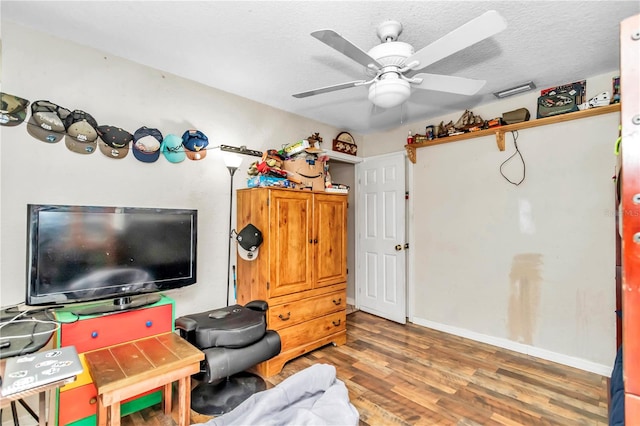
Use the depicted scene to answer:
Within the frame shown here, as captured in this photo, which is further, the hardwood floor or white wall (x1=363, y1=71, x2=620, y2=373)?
white wall (x1=363, y1=71, x2=620, y2=373)

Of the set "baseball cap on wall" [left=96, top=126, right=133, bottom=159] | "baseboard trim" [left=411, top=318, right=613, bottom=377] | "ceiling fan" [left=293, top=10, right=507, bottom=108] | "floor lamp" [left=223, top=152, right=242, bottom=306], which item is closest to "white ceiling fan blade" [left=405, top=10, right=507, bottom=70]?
"ceiling fan" [left=293, top=10, right=507, bottom=108]

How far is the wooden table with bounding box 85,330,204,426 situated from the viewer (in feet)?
4.70

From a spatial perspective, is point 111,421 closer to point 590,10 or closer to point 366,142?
point 590,10

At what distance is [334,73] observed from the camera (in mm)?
2414

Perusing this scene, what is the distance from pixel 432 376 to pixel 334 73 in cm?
261

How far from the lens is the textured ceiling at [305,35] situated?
1678mm

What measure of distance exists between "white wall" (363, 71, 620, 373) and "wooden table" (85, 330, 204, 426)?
2.76 metres

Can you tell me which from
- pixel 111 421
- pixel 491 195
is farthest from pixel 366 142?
pixel 111 421

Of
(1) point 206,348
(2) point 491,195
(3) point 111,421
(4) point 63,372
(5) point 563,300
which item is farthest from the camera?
(2) point 491,195

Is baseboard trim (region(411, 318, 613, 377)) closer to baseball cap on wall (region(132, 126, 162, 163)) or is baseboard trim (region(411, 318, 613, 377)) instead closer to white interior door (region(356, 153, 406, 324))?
white interior door (region(356, 153, 406, 324))

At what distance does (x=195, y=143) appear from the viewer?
2.56 metres

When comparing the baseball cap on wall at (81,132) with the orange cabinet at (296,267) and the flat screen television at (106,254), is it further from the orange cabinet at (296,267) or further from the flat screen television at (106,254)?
the orange cabinet at (296,267)

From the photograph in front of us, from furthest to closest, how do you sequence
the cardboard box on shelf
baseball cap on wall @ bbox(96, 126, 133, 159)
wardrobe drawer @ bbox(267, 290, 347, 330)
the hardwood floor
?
the cardboard box on shelf, wardrobe drawer @ bbox(267, 290, 347, 330), baseball cap on wall @ bbox(96, 126, 133, 159), the hardwood floor

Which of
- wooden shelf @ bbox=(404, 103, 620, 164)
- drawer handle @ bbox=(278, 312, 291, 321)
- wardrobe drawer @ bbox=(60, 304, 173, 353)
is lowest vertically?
drawer handle @ bbox=(278, 312, 291, 321)
